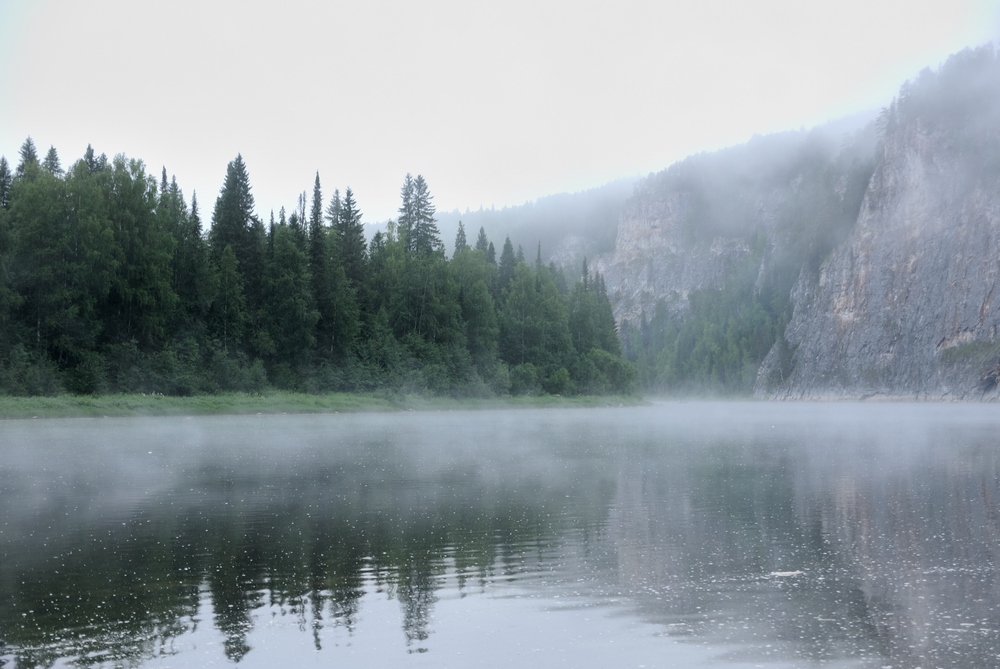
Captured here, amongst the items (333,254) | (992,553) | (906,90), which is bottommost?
(992,553)

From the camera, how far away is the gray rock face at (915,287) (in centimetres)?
15688

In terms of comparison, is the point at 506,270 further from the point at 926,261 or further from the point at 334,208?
the point at 926,261

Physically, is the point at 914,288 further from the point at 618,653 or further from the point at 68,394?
the point at 618,653

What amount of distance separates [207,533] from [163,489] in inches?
311

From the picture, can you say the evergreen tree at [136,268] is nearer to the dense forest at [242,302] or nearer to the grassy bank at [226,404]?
the dense forest at [242,302]

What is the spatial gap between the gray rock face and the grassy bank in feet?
306

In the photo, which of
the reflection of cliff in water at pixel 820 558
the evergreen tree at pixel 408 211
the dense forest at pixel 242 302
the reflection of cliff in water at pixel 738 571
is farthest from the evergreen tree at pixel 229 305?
the reflection of cliff in water at pixel 738 571

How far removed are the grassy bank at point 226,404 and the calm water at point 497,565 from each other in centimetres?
3102

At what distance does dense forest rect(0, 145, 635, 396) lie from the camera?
6938 centimetres

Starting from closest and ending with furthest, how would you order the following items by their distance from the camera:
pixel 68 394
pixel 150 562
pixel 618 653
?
1. pixel 618 653
2. pixel 150 562
3. pixel 68 394

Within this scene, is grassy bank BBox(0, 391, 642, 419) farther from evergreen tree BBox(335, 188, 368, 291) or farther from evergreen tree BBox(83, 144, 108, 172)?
evergreen tree BBox(83, 144, 108, 172)

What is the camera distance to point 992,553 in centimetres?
1590

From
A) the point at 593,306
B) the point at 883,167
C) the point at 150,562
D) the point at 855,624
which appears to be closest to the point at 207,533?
the point at 150,562

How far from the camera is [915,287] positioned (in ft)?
560
